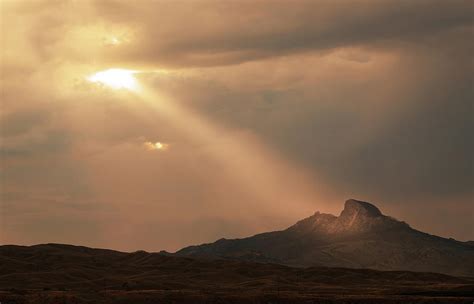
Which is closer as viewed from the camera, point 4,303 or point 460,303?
point 4,303

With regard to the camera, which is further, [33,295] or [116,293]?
[116,293]

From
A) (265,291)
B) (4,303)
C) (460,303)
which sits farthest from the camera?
(265,291)

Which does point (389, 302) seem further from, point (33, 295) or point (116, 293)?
point (33, 295)

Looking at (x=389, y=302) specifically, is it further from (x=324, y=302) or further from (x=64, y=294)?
(x=64, y=294)

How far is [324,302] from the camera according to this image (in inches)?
6526

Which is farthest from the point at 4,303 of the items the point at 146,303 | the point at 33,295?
the point at 146,303

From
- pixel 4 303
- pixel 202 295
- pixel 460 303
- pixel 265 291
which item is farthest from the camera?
pixel 265 291

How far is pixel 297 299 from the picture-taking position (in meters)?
171

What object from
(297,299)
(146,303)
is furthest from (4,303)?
(297,299)

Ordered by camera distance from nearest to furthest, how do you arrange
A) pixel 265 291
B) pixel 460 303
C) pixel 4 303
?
pixel 4 303
pixel 460 303
pixel 265 291

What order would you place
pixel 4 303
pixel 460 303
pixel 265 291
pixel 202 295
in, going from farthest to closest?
pixel 265 291 → pixel 202 295 → pixel 460 303 → pixel 4 303

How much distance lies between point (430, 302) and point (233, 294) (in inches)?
1884

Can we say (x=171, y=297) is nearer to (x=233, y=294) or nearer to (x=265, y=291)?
(x=233, y=294)

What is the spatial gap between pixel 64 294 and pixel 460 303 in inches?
3419
